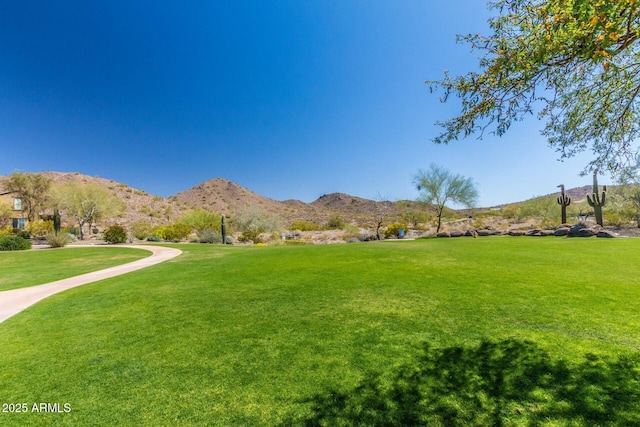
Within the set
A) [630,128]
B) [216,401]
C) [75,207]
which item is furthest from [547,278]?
[75,207]

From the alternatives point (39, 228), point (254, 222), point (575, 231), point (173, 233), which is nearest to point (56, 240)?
point (173, 233)

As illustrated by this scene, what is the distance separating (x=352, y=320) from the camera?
495 cm

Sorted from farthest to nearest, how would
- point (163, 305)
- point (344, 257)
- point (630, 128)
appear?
point (344, 257), point (163, 305), point (630, 128)

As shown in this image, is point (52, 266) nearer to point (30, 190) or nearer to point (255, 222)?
point (255, 222)

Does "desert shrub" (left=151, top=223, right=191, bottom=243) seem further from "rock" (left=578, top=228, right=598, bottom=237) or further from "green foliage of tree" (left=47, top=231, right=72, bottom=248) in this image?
"rock" (left=578, top=228, right=598, bottom=237)

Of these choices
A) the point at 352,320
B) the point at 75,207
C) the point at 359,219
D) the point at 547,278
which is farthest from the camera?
the point at 359,219

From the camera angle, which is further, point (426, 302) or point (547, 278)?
point (547, 278)

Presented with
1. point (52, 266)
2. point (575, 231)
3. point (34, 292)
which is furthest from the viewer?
point (575, 231)

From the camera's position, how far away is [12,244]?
1808cm

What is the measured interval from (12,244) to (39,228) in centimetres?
1260

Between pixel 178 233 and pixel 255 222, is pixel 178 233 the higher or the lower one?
the lower one

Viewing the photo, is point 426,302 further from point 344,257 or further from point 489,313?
point 344,257

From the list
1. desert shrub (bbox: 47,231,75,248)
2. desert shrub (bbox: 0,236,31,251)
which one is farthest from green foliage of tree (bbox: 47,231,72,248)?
desert shrub (bbox: 0,236,31,251)

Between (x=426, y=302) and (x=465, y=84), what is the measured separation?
4.05 meters
